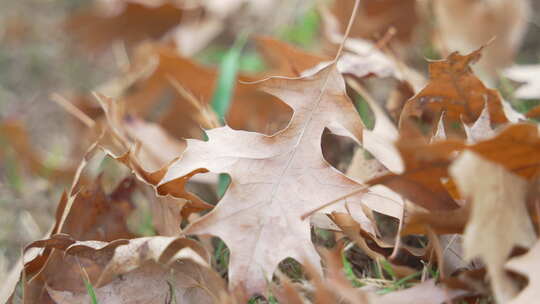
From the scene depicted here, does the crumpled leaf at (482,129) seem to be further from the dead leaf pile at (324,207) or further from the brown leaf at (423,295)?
the brown leaf at (423,295)

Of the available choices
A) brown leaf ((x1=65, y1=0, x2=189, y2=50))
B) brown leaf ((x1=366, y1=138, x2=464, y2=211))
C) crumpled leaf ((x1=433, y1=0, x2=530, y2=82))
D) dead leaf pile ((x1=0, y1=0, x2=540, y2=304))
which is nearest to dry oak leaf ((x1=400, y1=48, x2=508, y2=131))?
dead leaf pile ((x1=0, y1=0, x2=540, y2=304))

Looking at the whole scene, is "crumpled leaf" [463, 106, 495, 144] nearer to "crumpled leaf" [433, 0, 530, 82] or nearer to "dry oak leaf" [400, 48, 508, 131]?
"dry oak leaf" [400, 48, 508, 131]

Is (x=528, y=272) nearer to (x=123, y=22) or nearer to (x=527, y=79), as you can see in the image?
(x=527, y=79)

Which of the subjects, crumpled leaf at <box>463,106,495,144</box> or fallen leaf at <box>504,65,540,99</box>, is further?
fallen leaf at <box>504,65,540,99</box>

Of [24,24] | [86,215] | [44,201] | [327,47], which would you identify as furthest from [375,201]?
[24,24]

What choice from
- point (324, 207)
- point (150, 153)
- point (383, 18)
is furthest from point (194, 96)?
point (324, 207)

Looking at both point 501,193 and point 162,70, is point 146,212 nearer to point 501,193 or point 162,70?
point 162,70
